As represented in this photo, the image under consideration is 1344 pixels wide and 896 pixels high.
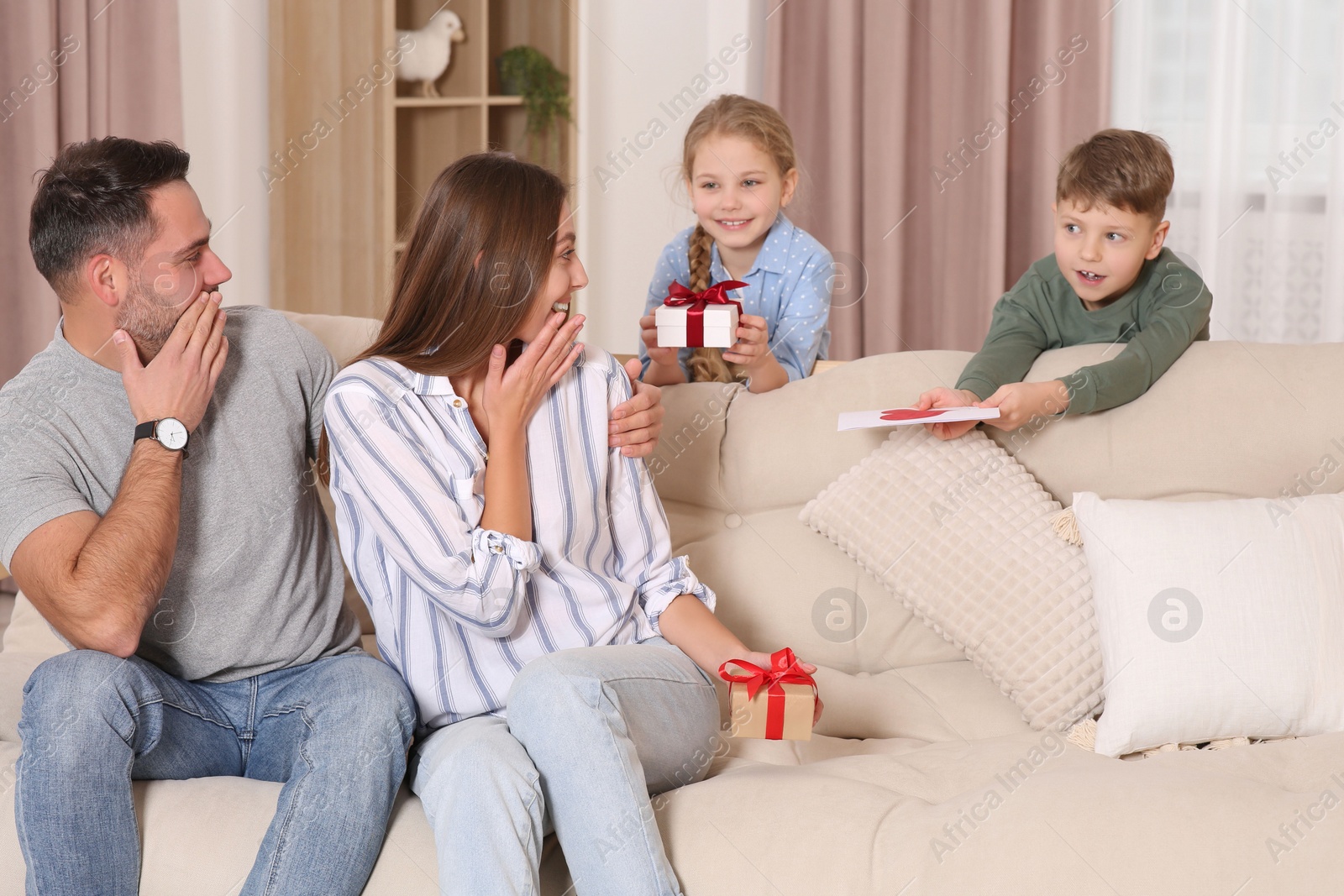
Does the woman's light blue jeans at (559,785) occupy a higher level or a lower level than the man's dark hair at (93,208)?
lower

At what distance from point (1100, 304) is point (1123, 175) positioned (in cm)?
22

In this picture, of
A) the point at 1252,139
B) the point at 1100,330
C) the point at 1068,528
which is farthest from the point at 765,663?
the point at 1252,139

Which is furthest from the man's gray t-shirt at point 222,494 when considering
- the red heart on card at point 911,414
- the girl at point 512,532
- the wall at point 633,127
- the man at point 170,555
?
the wall at point 633,127

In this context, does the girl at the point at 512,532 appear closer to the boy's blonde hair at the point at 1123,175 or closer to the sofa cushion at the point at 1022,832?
the sofa cushion at the point at 1022,832

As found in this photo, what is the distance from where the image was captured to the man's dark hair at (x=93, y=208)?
4.66 feet

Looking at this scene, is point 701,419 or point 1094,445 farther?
point 701,419

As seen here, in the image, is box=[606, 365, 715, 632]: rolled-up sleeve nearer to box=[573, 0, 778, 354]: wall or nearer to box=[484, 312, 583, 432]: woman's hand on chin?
box=[484, 312, 583, 432]: woman's hand on chin

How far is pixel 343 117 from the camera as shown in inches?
147

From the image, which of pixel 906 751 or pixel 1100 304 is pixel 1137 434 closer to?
pixel 1100 304

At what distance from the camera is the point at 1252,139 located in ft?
10.6

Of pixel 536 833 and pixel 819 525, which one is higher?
pixel 819 525

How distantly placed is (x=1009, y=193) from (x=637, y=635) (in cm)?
239

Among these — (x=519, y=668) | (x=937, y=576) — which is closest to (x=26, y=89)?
(x=519, y=668)

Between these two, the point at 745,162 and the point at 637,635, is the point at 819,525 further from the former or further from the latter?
the point at 745,162
